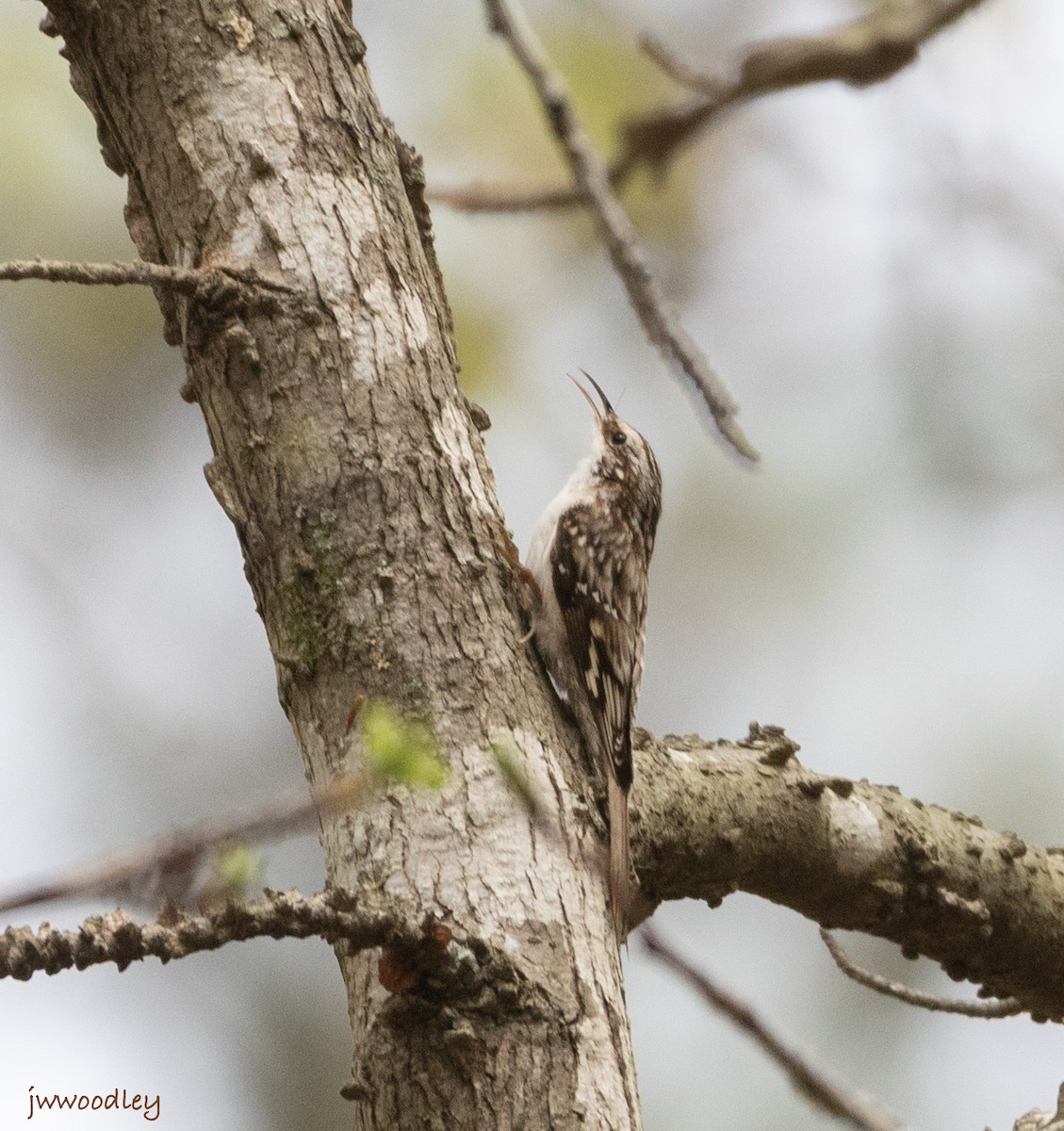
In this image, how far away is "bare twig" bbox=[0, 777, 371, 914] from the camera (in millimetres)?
770

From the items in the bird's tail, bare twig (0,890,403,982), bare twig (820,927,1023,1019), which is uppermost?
bare twig (0,890,403,982)

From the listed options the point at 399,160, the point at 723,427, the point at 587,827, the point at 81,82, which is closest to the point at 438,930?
the point at 587,827

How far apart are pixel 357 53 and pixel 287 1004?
17.2 ft

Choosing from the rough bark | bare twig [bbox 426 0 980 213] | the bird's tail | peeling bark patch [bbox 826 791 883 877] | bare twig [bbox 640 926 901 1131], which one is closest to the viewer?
bare twig [bbox 640 926 901 1131]

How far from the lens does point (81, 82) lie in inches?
105

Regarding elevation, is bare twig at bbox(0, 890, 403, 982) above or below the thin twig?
below

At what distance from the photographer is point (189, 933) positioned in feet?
5.17

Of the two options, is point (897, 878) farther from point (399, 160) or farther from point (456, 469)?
point (399, 160)

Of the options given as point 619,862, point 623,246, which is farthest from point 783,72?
point 619,862

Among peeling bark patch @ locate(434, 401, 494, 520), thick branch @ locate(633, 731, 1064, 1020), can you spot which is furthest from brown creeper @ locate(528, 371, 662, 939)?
peeling bark patch @ locate(434, 401, 494, 520)

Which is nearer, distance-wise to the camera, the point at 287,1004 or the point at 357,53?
the point at 357,53

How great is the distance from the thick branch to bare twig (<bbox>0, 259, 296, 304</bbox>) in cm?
105

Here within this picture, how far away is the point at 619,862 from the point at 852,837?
0.71m

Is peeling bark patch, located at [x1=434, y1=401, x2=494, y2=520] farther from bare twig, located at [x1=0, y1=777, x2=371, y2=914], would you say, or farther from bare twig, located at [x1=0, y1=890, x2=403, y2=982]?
bare twig, located at [x1=0, y1=777, x2=371, y2=914]
